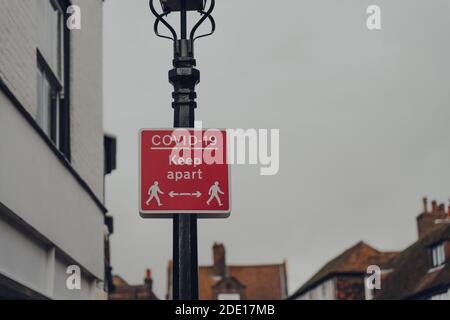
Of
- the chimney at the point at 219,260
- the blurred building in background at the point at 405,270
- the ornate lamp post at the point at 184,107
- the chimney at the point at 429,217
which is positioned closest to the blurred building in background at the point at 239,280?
the chimney at the point at 219,260

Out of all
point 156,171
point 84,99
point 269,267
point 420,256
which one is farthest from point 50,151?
point 269,267

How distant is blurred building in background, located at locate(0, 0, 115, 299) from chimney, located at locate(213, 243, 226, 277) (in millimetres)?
57968

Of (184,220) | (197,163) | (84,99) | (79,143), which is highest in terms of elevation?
(84,99)

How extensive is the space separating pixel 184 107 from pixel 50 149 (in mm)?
3306

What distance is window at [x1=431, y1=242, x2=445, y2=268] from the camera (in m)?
37.9

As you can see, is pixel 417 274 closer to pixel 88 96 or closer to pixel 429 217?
pixel 429 217

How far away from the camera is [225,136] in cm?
546

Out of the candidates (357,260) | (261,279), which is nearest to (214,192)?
(357,260)

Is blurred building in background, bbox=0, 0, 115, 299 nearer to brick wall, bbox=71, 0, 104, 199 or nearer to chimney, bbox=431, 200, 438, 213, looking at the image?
brick wall, bbox=71, 0, 104, 199

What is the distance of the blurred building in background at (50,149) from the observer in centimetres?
740

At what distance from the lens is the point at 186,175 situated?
5.46 meters

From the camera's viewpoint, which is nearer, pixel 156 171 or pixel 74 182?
pixel 156 171
